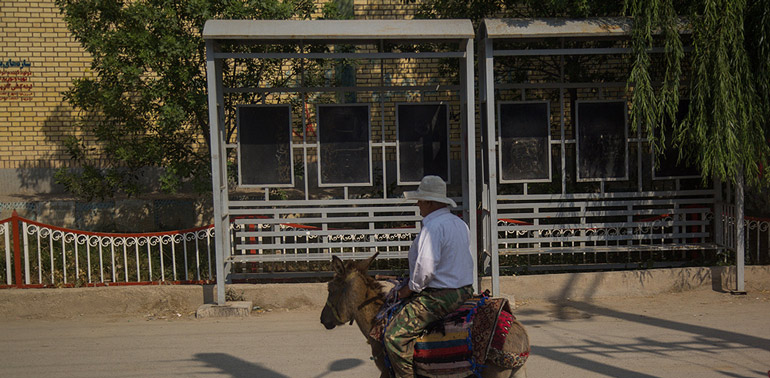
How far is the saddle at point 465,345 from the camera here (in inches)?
182

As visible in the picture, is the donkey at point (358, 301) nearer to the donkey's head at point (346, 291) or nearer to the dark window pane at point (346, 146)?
the donkey's head at point (346, 291)

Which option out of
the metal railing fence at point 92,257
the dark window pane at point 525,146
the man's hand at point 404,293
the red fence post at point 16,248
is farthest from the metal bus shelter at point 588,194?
the red fence post at point 16,248

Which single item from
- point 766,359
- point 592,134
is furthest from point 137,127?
point 766,359

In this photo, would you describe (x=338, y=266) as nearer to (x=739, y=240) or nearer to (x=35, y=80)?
Answer: (x=739, y=240)

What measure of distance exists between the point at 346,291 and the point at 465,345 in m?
0.93

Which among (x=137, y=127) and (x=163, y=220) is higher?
(x=137, y=127)

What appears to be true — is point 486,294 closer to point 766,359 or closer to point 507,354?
point 507,354

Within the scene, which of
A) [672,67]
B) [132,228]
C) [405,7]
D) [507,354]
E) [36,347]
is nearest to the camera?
[507,354]

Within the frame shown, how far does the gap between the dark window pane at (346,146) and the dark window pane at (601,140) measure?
10.6 feet

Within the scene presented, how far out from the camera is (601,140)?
33.9 ft

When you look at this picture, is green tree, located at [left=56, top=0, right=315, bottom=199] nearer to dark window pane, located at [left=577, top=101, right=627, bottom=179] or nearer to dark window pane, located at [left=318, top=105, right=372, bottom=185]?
dark window pane, located at [left=318, top=105, right=372, bottom=185]

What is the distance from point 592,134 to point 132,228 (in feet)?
26.4

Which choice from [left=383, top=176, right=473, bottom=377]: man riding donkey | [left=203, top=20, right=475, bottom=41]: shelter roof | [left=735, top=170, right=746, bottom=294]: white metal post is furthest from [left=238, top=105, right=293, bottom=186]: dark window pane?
[left=735, top=170, right=746, bottom=294]: white metal post

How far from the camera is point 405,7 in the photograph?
1570 cm
